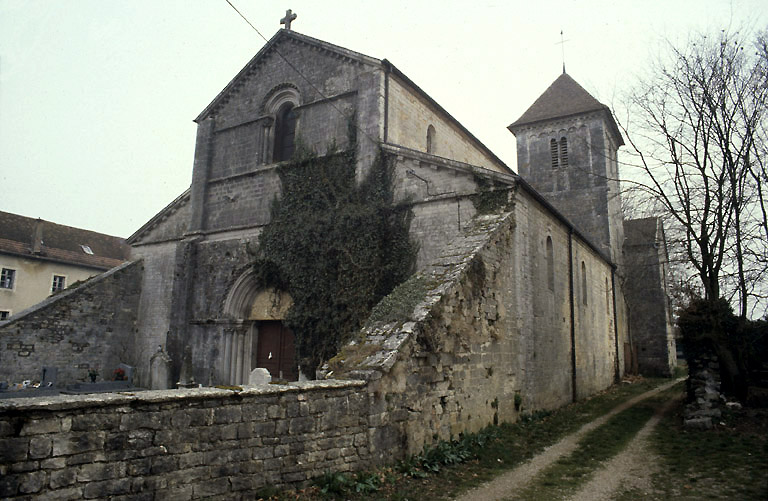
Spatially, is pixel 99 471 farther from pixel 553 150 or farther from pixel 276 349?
pixel 553 150

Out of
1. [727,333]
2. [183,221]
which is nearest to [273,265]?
[183,221]

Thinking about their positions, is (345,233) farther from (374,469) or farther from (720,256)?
(720,256)

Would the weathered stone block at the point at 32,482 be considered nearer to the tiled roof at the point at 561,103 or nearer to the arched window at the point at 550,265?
the arched window at the point at 550,265

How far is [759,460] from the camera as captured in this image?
8523 millimetres

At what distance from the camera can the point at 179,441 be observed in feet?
17.4

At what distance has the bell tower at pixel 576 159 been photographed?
91.7ft

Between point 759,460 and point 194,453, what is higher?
point 194,453

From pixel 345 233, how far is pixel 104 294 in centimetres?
1046

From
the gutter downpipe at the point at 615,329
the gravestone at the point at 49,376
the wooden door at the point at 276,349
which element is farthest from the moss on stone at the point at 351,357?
the gutter downpipe at the point at 615,329

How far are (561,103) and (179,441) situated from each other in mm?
30755

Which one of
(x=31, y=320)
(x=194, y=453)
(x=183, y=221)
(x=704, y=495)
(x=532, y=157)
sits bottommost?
(x=704, y=495)

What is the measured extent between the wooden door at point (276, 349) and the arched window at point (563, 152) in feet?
67.2

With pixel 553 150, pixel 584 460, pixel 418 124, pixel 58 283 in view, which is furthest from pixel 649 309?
pixel 58 283

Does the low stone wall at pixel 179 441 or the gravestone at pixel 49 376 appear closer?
the low stone wall at pixel 179 441
